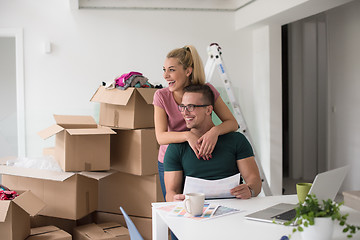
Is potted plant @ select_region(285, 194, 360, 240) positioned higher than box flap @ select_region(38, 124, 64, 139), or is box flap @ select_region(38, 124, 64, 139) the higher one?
box flap @ select_region(38, 124, 64, 139)

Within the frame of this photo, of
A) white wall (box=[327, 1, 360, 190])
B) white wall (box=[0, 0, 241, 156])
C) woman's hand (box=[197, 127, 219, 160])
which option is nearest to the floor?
white wall (box=[327, 1, 360, 190])

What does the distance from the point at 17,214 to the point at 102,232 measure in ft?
2.19

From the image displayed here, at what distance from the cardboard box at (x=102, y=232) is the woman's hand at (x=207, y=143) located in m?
1.39

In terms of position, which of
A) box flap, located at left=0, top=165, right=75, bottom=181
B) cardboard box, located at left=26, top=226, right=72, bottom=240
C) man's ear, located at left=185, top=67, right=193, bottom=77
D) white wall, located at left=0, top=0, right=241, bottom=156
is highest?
white wall, located at left=0, top=0, right=241, bottom=156

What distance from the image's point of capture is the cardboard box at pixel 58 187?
3162 millimetres

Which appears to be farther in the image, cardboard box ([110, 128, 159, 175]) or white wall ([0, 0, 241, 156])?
white wall ([0, 0, 241, 156])

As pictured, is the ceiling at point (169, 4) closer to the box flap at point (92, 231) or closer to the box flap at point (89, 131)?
the box flap at point (89, 131)

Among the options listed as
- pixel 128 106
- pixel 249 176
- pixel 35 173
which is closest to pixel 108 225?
pixel 35 173

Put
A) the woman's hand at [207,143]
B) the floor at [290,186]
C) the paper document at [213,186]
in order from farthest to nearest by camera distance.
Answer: the floor at [290,186] < the woman's hand at [207,143] < the paper document at [213,186]

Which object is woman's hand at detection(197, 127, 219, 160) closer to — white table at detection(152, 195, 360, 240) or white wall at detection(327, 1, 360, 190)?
white table at detection(152, 195, 360, 240)

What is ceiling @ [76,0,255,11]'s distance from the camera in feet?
14.8

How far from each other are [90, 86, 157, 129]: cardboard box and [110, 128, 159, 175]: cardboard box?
0.07m

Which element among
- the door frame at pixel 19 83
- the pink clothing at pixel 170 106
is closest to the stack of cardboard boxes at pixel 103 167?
the pink clothing at pixel 170 106

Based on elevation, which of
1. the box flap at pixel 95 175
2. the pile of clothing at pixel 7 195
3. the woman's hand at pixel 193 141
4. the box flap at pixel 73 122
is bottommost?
the pile of clothing at pixel 7 195
